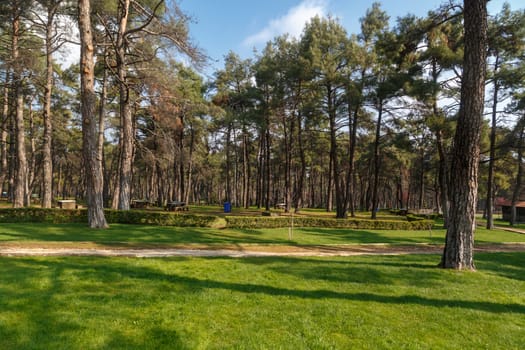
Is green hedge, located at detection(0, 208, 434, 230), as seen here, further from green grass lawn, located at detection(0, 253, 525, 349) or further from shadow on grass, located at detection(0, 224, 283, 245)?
green grass lawn, located at detection(0, 253, 525, 349)

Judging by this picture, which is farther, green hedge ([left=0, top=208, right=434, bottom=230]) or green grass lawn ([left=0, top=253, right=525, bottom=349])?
green hedge ([left=0, top=208, right=434, bottom=230])

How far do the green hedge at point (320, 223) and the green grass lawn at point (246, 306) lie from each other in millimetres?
8320

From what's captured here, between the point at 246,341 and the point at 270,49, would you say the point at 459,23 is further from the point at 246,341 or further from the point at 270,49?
the point at 246,341

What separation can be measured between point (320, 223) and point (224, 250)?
9.31 metres

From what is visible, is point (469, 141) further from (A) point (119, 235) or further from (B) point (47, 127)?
(B) point (47, 127)

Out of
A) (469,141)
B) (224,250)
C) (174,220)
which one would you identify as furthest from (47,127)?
(469,141)

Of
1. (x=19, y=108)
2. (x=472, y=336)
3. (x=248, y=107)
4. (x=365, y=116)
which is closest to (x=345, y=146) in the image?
(x=365, y=116)

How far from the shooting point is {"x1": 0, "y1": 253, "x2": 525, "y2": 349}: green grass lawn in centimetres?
371

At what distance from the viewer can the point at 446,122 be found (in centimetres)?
1777

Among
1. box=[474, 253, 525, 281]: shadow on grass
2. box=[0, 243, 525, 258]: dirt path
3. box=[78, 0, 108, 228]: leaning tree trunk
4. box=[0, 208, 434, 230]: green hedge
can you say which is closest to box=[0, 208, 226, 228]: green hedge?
box=[0, 208, 434, 230]: green hedge

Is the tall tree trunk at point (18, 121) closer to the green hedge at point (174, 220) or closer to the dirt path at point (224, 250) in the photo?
the green hedge at point (174, 220)

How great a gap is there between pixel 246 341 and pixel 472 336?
318 centimetres

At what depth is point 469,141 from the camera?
24.5 feet

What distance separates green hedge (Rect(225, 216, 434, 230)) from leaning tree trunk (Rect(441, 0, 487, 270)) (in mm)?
9794
